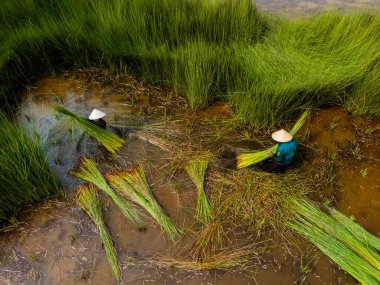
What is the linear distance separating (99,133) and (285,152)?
1669 mm

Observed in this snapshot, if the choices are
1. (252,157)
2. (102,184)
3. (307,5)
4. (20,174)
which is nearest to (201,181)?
(252,157)

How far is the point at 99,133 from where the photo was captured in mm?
3029

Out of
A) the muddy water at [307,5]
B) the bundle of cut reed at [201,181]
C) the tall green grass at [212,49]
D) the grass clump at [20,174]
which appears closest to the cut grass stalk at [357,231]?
the bundle of cut reed at [201,181]

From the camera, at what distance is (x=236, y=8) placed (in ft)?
13.4

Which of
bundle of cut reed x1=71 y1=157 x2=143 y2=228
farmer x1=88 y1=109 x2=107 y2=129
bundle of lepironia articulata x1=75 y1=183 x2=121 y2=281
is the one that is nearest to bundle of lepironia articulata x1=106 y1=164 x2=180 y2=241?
bundle of cut reed x1=71 y1=157 x2=143 y2=228

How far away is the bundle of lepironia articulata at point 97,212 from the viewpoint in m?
2.33

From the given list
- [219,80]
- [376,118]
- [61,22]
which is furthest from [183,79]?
[376,118]

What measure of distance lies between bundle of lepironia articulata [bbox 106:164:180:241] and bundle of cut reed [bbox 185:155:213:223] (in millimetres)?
243

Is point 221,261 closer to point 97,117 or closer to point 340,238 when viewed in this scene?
point 340,238

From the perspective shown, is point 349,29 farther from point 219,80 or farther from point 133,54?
point 133,54

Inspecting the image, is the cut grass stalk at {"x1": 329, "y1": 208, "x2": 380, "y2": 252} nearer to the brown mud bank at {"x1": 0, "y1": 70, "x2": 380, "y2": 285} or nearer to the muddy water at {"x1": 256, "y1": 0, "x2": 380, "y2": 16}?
the brown mud bank at {"x1": 0, "y1": 70, "x2": 380, "y2": 285}

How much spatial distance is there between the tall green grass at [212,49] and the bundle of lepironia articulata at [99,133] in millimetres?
976

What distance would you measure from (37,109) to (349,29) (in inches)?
141

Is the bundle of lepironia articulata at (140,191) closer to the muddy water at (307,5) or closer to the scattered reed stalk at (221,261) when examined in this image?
the scattered reed stalk at (221,261)
